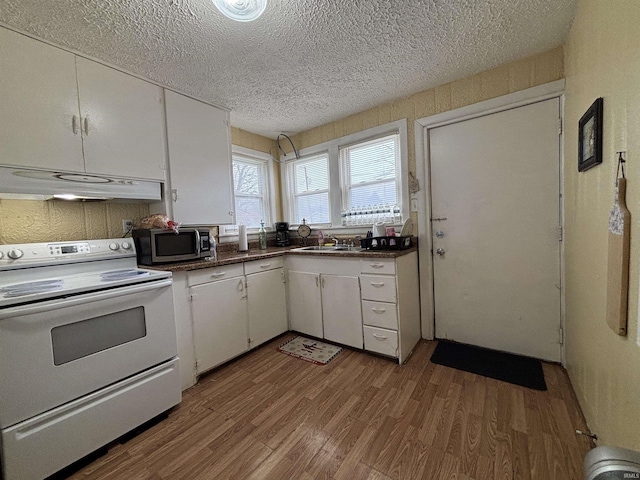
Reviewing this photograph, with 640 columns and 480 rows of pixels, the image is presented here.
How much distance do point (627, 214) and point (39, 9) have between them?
9.10 feet

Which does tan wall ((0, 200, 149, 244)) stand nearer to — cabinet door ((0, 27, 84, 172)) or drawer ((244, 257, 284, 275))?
cabinet door ((0, 27, 84, 172))

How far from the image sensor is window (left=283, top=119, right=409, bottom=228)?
2.66 metres

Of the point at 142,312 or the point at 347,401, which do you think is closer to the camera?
the point at 142,312

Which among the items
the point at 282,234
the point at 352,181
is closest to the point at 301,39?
the point at 352,181

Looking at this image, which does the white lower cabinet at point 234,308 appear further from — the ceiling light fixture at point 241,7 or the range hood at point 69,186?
the ceiling light fixture at point 241,7

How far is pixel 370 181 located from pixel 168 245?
2.03m

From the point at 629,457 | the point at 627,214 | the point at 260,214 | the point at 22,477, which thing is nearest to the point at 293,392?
the point at 22,477

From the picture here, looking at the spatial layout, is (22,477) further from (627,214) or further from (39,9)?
(627,214)

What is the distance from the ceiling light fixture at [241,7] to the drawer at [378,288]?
1.85 meters

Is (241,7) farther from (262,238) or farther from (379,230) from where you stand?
(262,238)

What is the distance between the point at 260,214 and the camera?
11.1 ft

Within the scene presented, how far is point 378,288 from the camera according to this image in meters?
2.16

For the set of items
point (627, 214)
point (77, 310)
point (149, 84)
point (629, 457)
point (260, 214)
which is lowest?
point (629, 457)

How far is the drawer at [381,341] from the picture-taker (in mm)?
2127
